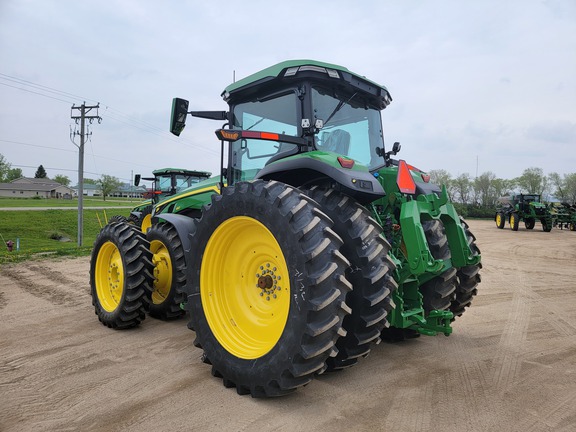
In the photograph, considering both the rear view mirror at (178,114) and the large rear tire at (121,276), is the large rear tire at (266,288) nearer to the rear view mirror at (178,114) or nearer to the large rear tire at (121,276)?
the rear view mirror at (178,114)

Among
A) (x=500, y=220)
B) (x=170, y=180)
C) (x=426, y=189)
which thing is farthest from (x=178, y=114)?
(x=500, y=220)

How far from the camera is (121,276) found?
181 inches

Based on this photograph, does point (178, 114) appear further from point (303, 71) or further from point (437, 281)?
point (437, 281)

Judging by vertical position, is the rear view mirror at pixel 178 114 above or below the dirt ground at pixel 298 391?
above

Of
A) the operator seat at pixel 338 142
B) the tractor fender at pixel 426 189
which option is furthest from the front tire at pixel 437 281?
the operator seat at pixel 338 142

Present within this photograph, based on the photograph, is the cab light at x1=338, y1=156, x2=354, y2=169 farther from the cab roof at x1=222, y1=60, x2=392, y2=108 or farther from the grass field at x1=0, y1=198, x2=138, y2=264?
the grass field at x1=0, y1=198, x2=138, y2=264

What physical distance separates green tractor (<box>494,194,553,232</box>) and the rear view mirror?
2418cm

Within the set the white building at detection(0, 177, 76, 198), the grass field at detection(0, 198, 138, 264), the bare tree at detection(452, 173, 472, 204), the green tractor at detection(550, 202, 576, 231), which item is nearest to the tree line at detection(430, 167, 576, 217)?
the bare tree at detection(452, 173, 472, 204)

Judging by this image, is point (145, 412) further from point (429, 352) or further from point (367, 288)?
point (429, 352)

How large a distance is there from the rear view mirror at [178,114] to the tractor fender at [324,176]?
109 centimetres

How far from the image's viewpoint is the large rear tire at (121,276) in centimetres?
441

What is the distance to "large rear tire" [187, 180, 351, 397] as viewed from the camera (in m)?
2.57

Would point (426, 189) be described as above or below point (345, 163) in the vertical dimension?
below

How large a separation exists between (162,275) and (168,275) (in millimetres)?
78
